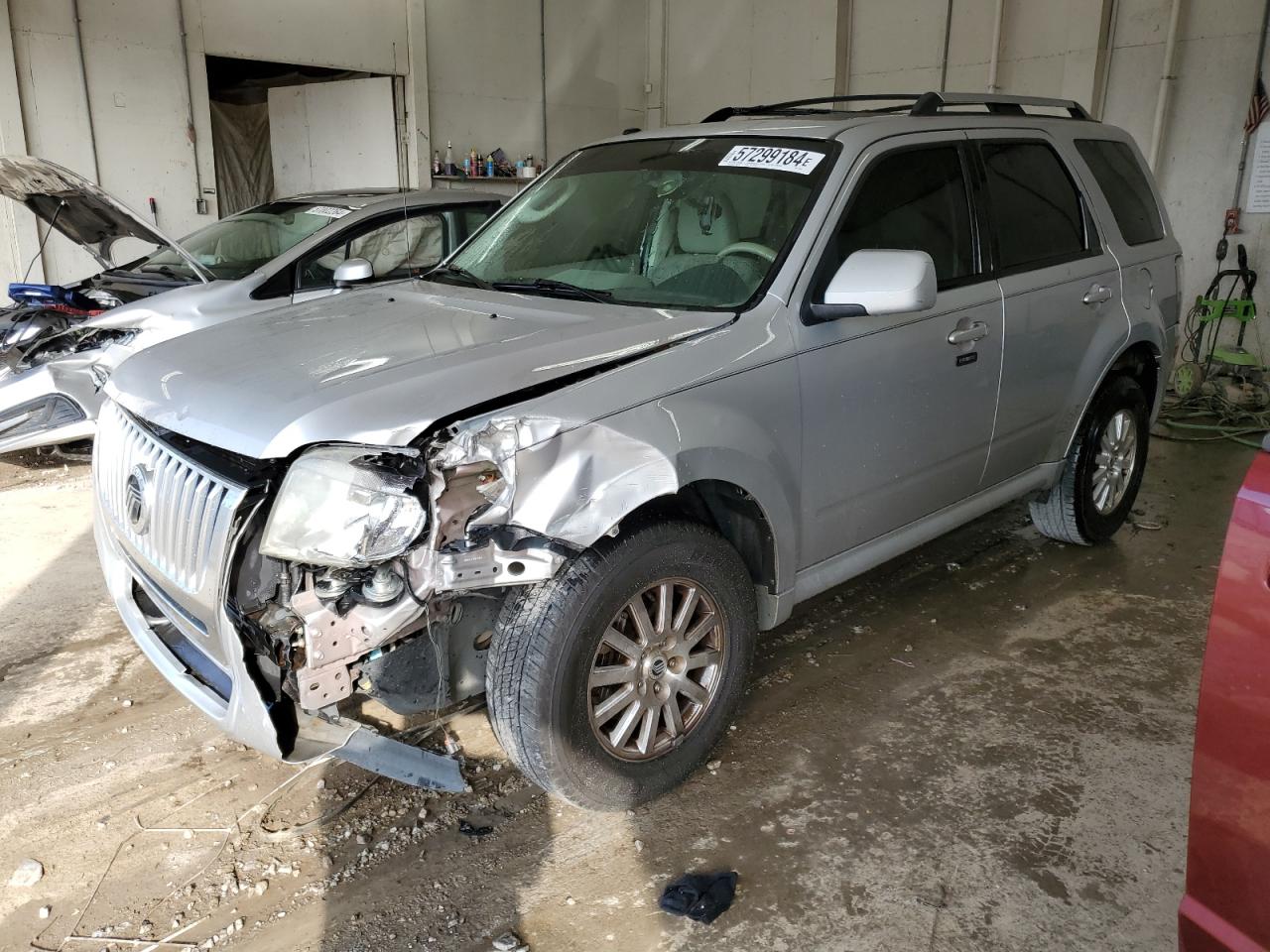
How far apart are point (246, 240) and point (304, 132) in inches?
167

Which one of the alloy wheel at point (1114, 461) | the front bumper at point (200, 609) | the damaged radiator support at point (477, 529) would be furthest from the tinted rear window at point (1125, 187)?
the front bumper at point (200, 609)

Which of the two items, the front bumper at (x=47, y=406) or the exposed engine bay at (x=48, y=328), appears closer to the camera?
the front bumper at (x=47, y=406)

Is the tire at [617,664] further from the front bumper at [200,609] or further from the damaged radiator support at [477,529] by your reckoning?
the front bumper at [200,609]

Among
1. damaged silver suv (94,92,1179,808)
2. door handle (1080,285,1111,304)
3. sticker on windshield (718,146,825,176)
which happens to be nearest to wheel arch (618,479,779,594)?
damaged silver suv (94,92,1179,808)

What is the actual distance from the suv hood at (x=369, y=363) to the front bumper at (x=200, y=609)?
4.5 inches

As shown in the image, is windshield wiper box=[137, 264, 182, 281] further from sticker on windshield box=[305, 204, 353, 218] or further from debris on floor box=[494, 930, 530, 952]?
debris on floor box=[494, 930, 530, 952]

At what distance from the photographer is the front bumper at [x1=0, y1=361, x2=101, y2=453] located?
4.98 m

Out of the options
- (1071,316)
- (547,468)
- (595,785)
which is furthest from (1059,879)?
(1071,316)

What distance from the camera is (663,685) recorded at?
2.52 metres

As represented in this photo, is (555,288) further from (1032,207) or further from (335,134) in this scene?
(335,134)

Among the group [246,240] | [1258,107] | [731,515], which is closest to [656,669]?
[731,515]

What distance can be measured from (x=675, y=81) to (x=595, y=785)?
34.6ft

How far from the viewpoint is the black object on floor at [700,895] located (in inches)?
86.8

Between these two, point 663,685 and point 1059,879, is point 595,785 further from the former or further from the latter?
point 1059,879
